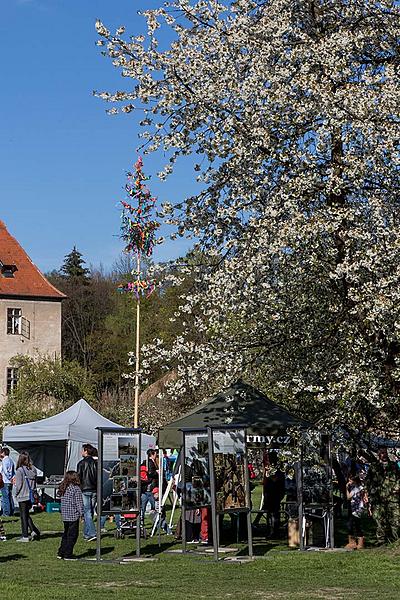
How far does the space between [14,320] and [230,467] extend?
48.4 meters

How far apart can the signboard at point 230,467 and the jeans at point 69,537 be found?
262cm

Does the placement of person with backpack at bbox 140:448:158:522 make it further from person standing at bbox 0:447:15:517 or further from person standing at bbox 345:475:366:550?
person standing at bbox 345:475:366:550

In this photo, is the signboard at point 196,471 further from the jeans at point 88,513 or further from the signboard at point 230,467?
the jeans at point 88,513

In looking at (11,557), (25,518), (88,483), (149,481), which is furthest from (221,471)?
(149,481)

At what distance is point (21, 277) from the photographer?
66938 mm

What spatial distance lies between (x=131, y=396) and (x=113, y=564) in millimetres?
47756

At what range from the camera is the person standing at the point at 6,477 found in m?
28.8

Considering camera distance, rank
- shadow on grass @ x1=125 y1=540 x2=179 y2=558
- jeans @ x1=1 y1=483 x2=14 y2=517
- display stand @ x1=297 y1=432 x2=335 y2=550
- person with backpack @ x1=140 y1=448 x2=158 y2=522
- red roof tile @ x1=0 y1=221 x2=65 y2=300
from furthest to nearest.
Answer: red roof tile @ x1=0 y1=221 x2=65 y2=300 → jeans @ x1=1 y1=483 x2=14 y2=517 → person with backpack @ x1=140 y1=448 x2=158 y2=522 → shadow on grass @ x1=125 y1=540 x2=179 y2=558 → display stand @ x1=297 y1=432 x2=335 y2=550

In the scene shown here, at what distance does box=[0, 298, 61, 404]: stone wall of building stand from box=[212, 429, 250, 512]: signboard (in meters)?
46.2

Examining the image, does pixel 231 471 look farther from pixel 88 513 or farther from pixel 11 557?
pixel 88 513

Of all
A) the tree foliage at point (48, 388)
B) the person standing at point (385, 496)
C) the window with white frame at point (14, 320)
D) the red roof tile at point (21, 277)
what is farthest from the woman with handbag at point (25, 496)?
the red roof tile at point (21, 277)

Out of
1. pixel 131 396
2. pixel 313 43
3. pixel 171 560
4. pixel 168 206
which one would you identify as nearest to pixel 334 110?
pixel 313 43

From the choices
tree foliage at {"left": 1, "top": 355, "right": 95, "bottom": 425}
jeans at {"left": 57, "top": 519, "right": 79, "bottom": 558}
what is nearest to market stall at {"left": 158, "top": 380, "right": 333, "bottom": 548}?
jeans at {"left": 57, "top": 519, "right": 79, "bottom": 558}

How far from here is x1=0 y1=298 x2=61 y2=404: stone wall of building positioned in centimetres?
6341
